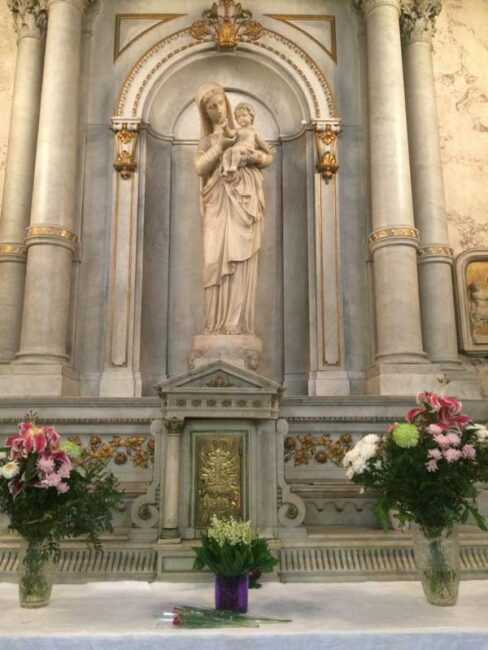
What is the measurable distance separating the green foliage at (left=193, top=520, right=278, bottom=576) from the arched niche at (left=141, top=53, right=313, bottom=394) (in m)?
5.30

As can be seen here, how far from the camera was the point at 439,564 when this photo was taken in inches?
137

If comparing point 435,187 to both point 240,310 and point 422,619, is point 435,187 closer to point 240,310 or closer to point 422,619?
point 240,310

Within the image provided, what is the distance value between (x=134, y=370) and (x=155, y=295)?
121 cm

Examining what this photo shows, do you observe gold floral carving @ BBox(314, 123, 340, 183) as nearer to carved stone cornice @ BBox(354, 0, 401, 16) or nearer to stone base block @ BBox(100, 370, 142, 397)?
carved stone cornice @ BBox(354, 0, 401, 16)

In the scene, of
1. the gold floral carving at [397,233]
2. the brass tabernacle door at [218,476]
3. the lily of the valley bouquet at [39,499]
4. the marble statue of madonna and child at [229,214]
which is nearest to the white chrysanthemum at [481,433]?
the brass tabernacle door at [218,476]

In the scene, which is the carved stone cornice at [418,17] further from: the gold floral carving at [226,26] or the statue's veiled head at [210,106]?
the statue's veiled head at [210,106]

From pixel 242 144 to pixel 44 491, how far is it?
542 cm

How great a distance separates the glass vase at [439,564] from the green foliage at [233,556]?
2.67ft

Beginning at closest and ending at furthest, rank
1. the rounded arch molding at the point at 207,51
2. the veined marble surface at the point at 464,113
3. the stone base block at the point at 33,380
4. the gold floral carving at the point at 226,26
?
the stone base block at the point at 33,380
the rounded arch molding at the point at 207,51
the veined marble surface at the point at 464,113
the gold floral carving at the point at 226,26

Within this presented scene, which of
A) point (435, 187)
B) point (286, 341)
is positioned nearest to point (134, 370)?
Result: point (286, 341)

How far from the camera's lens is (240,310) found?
789 centimetres

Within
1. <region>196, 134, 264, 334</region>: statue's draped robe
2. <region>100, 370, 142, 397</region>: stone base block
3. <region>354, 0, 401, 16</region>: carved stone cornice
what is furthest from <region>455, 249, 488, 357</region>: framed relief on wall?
<region>100, 370, 142, 397</region>: stone base block

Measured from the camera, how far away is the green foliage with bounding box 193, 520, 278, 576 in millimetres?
3260

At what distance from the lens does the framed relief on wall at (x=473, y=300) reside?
859cm
